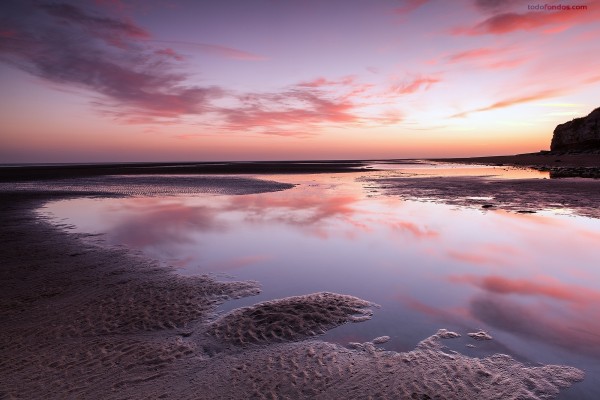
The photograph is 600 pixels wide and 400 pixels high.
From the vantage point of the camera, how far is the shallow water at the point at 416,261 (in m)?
6.80

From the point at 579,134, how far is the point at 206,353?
128 m

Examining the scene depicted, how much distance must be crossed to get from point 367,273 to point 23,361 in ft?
26.6

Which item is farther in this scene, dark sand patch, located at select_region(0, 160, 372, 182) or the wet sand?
dark sand patch, located at select_region(0, 160, 372, 182)

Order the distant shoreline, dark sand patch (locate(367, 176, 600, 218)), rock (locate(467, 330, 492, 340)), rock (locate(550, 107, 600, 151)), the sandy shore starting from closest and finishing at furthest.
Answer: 1. rock (locate(467, 330, 492, 340))
2. dark sand patch (locate(367, 176, 600, 218))
3. the sandy shore
4. the distant shoreline
5. rock (locate(550, 107, 600, 151))

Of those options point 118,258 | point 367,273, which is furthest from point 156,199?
point 367,273

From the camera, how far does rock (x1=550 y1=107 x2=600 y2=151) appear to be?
3757 inches

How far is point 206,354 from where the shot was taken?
6.05 m

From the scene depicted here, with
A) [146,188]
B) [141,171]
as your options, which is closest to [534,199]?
[146,188]

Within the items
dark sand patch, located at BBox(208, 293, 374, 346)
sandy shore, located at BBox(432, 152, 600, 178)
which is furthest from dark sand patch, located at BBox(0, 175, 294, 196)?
sandy shore, located at BBox(432, 152, 600, 178)

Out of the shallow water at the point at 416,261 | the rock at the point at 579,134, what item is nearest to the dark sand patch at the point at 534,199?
the shallow water at the point at 416,261

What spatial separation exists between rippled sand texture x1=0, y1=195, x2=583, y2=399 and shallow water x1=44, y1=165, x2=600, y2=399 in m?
0.50

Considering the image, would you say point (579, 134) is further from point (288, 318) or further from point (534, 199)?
point (288, 318)

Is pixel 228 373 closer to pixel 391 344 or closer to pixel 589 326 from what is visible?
pixel 391 344

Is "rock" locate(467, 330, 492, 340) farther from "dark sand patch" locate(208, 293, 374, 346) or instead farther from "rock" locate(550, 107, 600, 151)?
"rock" locate(550, 107, 600, 151)
